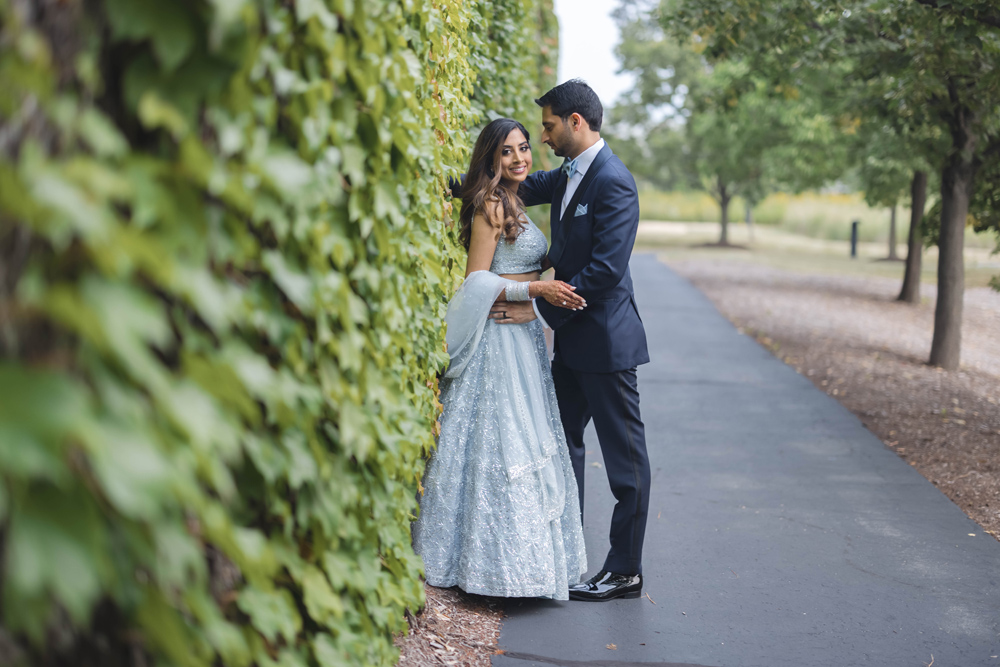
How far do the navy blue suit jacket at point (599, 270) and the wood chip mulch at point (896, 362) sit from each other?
3.05 m

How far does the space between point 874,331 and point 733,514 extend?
31.6 ft

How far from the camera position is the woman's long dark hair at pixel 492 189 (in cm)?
414

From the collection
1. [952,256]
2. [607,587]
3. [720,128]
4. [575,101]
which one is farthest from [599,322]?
[720,128]

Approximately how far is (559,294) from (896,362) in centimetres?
854

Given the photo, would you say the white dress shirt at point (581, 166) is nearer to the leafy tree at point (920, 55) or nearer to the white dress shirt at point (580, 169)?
the white dress shirt at point (580, 169)

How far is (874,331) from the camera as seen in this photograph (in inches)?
546

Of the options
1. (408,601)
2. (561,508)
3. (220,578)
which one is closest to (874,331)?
(561,508)

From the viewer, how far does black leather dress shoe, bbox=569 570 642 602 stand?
14.0ft

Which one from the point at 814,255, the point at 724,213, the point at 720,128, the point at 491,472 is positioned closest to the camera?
the point at 491,472

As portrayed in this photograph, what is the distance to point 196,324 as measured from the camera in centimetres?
162

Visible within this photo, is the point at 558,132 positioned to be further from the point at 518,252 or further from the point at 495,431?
the point at 495,431

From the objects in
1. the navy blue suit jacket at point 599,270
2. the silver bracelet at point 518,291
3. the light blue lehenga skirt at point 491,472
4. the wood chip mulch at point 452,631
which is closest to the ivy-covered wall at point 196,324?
the wood chip mulch at point 452,631

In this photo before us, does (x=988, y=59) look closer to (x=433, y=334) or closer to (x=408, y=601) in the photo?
(x=433, y=334)

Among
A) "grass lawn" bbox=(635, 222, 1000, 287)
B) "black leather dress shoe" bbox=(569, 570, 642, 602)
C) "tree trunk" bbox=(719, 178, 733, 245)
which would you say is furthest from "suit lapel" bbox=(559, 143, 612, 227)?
"tree trunk" bbox=(719, 178, 733, 245)
